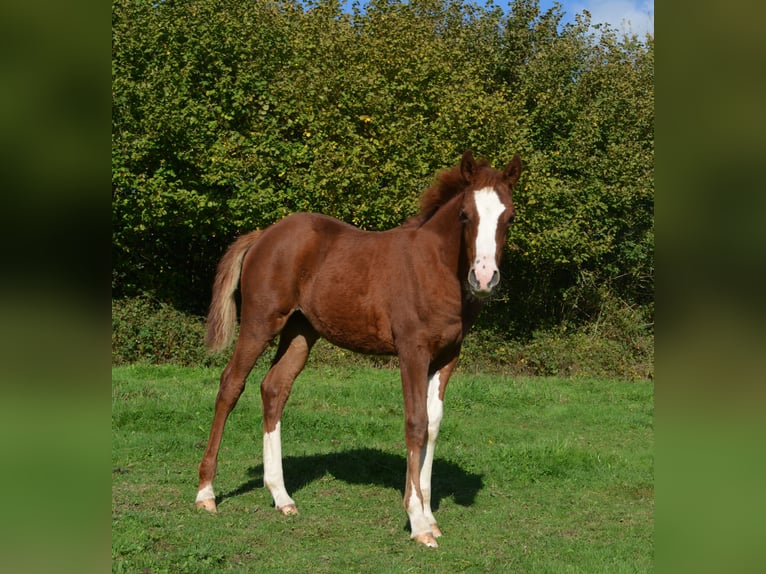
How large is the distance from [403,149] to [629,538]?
12.1 metres

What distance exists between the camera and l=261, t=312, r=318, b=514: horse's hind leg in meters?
6.34

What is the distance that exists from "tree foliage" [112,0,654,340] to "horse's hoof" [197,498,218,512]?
1049 cm

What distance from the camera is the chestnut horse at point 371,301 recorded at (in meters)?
5.68

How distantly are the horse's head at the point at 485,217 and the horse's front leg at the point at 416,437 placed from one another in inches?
39.5

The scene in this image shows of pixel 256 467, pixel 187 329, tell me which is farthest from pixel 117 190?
pixel 256 467

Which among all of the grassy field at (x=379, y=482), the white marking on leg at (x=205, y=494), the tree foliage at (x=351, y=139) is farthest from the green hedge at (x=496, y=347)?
the white marking on leg at (x=205, y=494)

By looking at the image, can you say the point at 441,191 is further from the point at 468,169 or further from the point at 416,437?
the point at 416,437

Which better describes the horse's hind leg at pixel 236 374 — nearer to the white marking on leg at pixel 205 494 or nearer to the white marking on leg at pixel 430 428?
the white marking on leg at pixel 205 494

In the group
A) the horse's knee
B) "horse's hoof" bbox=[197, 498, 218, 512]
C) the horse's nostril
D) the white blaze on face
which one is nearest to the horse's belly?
the horse's knee

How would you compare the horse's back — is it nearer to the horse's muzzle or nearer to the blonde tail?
the blonde tail

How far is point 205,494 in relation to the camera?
20.1ft
